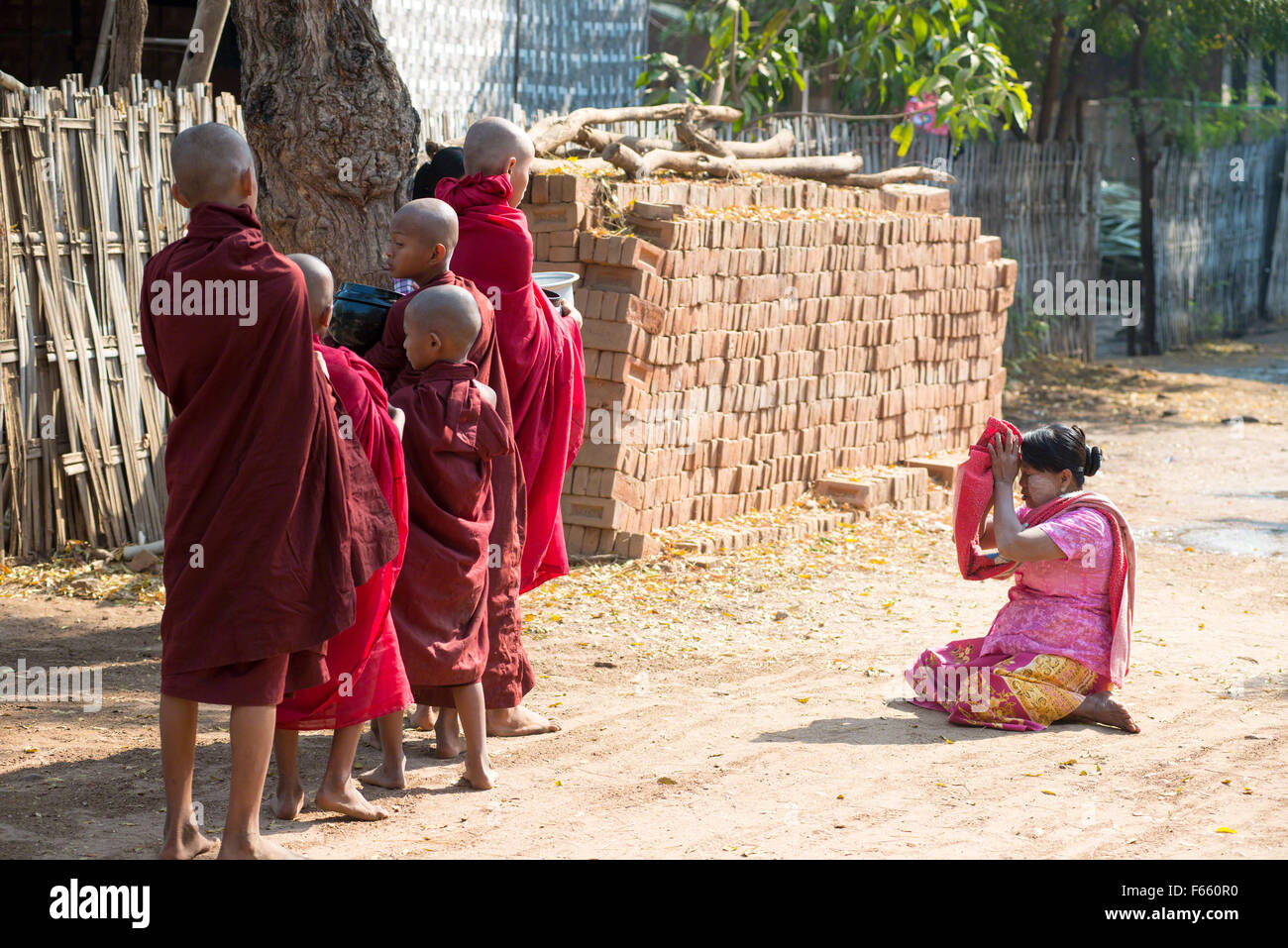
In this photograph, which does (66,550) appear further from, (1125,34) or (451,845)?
(1125,34)

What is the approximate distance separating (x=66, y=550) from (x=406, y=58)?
5044 millimetres

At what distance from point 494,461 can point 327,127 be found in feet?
6.47

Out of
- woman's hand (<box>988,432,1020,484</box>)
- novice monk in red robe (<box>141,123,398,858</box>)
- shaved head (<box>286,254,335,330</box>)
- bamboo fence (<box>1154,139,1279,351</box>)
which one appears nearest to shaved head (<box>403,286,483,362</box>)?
shaved head (<box>286,254,335,330</box>)

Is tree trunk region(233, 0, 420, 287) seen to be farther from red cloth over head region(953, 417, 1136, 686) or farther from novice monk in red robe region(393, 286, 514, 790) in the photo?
red cloth over head region(953, 417, 1136, 686)

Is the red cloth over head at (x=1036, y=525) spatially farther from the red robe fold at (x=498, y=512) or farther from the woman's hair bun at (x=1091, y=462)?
the red robe fold at (x=498, y=512)

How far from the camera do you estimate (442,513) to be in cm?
413

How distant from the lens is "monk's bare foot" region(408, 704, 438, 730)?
4.95 m

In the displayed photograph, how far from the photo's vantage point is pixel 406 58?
34.6ft

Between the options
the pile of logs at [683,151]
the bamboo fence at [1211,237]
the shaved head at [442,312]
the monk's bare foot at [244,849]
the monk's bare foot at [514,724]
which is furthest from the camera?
the bamboo fence at [1211,237]

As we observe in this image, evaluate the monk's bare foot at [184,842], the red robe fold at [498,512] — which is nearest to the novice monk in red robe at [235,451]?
the monk's bare foot at [184,842]

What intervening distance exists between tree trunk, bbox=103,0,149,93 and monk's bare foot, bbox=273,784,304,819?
5308 mm

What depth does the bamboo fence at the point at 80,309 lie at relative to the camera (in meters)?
6.61

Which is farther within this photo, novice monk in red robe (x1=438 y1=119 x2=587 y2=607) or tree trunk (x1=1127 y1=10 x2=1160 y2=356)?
tree trunk (x1=1127 y1=10 x2=1160 y2=356)

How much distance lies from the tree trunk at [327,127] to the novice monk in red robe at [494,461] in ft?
5.21
